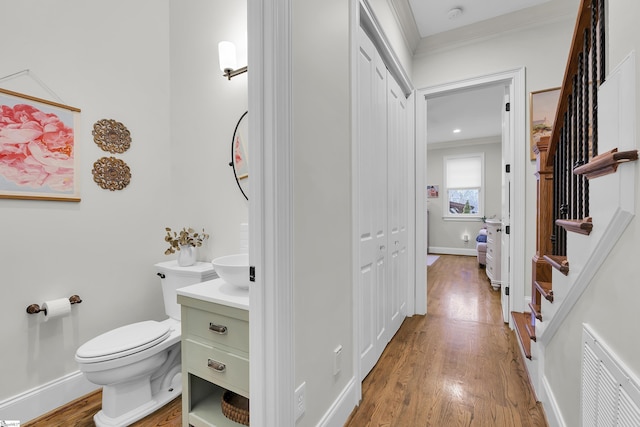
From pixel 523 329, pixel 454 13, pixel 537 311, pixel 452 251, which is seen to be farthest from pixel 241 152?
pixel 452 251

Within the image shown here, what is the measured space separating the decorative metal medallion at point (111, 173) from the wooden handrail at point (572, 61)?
2691 mm

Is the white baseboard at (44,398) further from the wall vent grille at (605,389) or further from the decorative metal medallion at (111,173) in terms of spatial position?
the wall vent grille at (605,389)

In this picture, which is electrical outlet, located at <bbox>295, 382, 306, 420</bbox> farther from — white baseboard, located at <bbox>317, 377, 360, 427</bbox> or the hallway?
the hallway

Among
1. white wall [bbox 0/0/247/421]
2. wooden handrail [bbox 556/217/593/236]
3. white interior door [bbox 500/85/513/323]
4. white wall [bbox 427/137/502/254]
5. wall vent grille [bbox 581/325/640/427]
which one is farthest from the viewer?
white wall [bbox 427/137/502/254]

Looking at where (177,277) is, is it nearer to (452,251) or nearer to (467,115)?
(467,115)

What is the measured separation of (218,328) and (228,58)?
69.9 inches

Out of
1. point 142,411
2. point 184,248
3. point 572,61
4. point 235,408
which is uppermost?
point 572,61

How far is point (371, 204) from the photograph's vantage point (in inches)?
76.3

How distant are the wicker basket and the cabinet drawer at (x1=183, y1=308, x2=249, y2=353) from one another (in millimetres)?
314

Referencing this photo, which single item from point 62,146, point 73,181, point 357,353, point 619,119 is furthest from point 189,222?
point 619,119

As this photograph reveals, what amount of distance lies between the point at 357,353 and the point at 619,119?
58.9 inches

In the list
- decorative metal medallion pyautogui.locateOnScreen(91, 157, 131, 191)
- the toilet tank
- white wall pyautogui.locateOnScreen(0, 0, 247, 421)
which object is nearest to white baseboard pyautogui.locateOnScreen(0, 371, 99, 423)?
white wall pyautogui.locateOnScreen(0, 0, 247, 421)

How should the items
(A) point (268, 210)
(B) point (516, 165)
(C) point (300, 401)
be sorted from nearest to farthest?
(A) point (268, 210), (C) point (300, 401), (B) point (516, 165)

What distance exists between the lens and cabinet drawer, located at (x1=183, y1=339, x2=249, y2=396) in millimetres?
1211
